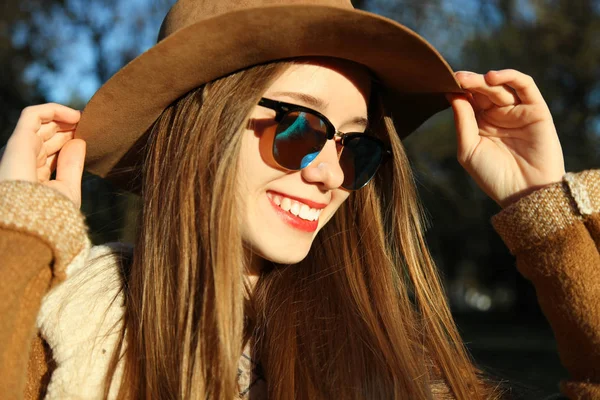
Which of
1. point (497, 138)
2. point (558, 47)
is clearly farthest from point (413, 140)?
point (497, 138)

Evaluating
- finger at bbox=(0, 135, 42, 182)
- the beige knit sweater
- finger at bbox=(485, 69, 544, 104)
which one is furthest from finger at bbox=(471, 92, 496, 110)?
finger at bbox=(0, 135, 42, 182)

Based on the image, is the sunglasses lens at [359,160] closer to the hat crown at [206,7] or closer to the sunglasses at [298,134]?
the sunglasses at [298,134]

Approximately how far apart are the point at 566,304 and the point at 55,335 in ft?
5.22

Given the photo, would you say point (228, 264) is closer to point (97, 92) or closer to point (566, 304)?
point (97, 92)

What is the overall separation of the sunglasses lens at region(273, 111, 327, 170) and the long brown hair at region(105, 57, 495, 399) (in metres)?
0.13

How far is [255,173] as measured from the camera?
2.12 metres

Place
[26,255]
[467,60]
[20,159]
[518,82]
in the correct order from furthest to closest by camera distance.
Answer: [467,60], [518,82], [20,159], [26,255]

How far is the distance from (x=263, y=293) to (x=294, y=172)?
574 mm

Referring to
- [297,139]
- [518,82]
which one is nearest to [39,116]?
[297,139]

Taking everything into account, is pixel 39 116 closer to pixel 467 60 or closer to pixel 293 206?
pixel 293 206

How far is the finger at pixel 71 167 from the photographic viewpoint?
2.17 m

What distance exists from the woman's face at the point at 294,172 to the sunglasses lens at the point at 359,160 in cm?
4

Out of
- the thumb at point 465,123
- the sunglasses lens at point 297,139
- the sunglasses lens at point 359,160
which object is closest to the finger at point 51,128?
the sunglasses lens at point 297,139

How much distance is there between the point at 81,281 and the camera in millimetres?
2135
